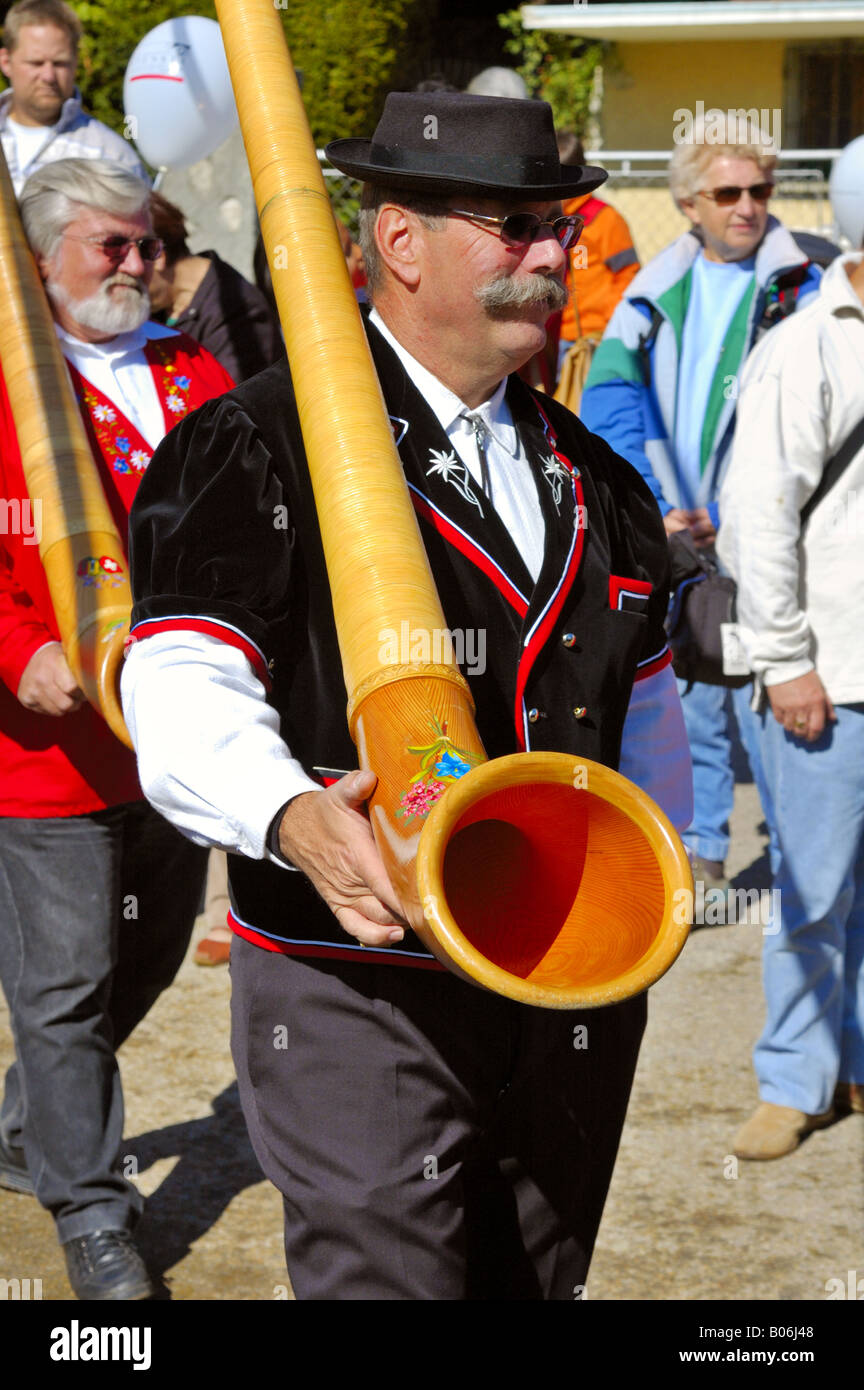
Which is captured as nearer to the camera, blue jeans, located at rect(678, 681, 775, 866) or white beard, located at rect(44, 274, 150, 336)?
white beard, located at rect(44, 274, 150, 336)

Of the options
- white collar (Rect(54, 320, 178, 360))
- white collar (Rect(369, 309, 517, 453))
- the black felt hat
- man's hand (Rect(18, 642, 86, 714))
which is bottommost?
man's hand (Rect(18, 642, 86, 714))

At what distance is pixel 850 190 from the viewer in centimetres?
622

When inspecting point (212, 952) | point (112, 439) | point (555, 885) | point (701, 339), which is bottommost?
point (212, 952)

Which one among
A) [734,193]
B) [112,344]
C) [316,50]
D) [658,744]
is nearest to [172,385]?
[112,344]

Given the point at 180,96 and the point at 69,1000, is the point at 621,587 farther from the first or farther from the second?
the point at 180,96

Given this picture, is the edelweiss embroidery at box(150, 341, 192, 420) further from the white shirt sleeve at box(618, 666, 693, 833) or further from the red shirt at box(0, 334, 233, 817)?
the white shirt sleeve at box(618, 666, 693, 833)

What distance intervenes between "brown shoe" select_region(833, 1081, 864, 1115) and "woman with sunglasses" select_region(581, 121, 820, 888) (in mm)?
1287

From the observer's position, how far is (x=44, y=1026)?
3521mm

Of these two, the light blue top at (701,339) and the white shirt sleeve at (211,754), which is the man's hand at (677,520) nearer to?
the light blue top at (701,339)

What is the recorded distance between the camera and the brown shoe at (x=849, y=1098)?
434cm

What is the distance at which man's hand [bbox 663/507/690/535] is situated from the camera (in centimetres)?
511

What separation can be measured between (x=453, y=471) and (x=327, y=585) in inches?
10.7

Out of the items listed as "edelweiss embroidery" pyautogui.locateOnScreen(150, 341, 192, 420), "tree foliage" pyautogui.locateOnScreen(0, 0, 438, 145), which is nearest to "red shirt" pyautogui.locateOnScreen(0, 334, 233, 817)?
"edelweiss embroidery" pyautogui.locateOnScreen(150, 341, 192, 420)
